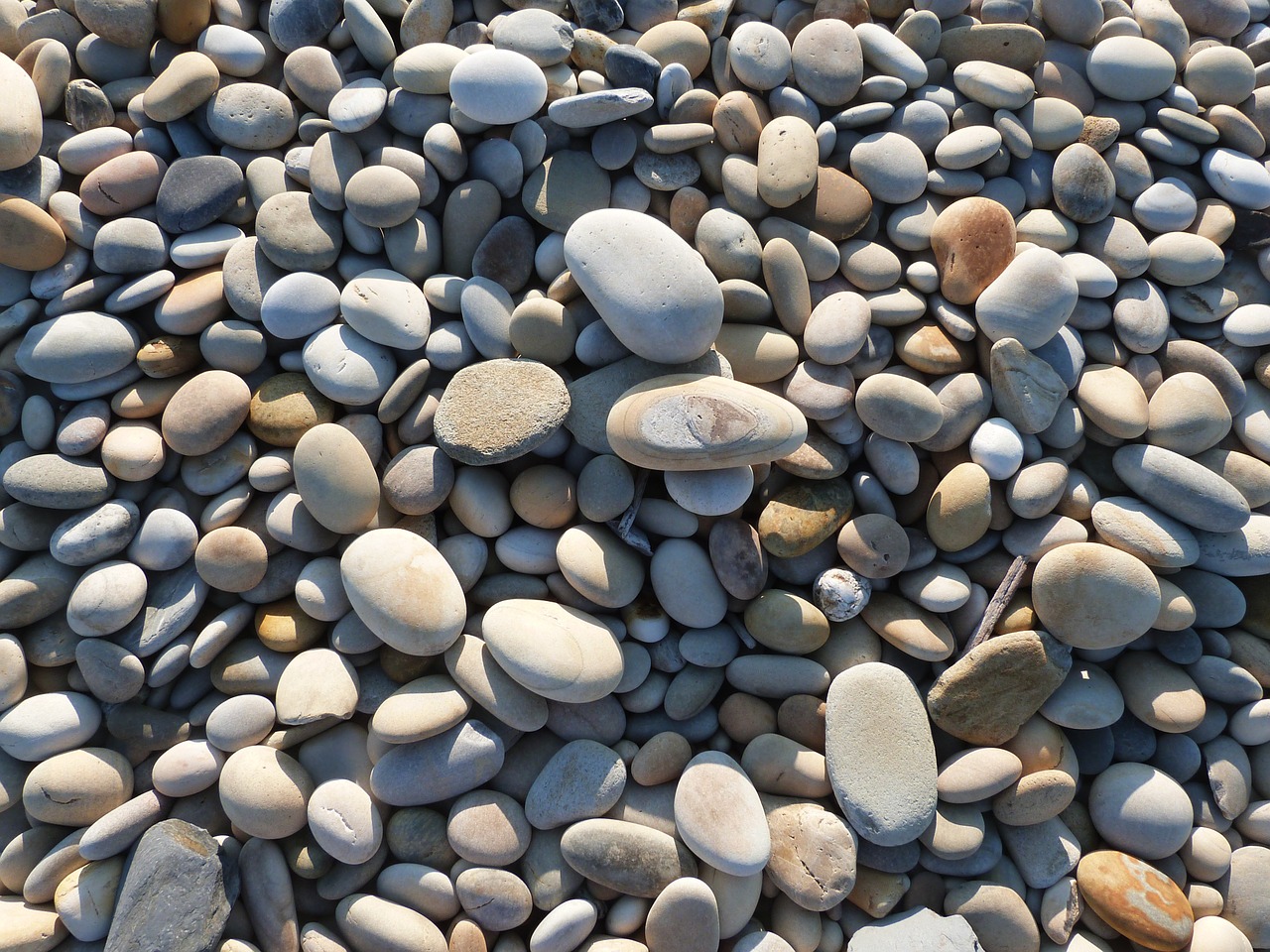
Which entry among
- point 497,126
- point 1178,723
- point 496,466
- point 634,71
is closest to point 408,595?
point 496,466

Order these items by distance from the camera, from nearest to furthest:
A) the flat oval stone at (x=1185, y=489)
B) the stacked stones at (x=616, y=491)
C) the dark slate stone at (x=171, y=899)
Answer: the dark slate stone at (x=171, y=899)
the stacked stones at (x=616, y=491)
the flat oval stone at (x=1185, y=489)

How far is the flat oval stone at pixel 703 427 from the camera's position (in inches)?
59.8

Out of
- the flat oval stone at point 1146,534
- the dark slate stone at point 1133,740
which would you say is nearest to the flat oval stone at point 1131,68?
the flat oval stone at point 1146,534

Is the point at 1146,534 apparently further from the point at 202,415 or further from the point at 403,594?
the point at 202,415

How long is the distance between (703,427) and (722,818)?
2.39 ft

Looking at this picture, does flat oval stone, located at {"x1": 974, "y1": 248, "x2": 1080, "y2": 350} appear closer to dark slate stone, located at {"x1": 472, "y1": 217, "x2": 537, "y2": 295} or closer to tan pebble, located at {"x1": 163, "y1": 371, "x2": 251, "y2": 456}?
dark slate stone, located at {"x1": 472, "y1": 217, "x2": 537, "y2": 295}

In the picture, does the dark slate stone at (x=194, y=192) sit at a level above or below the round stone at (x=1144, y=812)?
above

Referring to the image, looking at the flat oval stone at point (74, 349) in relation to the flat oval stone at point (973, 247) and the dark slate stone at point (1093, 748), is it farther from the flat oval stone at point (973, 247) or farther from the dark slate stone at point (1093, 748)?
the dark slate stone at point (1093, 748)

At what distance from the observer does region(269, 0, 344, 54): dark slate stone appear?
6.24 ft

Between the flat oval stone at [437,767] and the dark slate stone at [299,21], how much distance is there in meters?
1.62

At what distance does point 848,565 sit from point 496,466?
773 millimetres

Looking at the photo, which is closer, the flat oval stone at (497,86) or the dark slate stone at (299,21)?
the flat oval stone at (497,86)

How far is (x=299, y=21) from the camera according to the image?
6.25 ft

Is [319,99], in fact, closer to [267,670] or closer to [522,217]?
[522,217]
